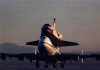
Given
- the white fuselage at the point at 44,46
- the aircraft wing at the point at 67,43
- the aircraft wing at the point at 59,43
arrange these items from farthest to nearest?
the aircraft wing at the point at 67,43, the aircraft wing at the point at 59,43, the white fuselage at the point at 44,46

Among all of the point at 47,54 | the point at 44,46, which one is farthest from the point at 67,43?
the point at 44,46

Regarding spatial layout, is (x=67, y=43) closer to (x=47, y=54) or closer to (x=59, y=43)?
(x=59, y=43)

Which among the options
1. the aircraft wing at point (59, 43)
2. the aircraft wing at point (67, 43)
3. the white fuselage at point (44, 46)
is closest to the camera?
the white fuselage at point (44, 46)

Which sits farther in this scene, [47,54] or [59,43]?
[59,43]

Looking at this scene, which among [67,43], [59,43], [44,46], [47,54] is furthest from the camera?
[67,43]

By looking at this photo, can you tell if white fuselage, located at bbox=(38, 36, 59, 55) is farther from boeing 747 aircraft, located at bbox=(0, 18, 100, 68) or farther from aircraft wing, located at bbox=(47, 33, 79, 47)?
aircraft wing, located at bbox=(47, 33, 79, 47)

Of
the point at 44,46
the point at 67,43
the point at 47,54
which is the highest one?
the point at 67,43

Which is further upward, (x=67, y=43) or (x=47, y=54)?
(x=67, y=43)

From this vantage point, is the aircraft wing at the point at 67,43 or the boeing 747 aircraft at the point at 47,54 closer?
the boeing 747 aircraft at the point at 47,54

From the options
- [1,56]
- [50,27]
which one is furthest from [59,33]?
[1,56]

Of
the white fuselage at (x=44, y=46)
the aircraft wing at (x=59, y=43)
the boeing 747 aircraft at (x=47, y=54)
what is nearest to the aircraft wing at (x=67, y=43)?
the aircraft wing at (x=59, y=43)

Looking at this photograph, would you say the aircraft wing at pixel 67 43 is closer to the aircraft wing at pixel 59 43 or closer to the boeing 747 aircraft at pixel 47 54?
the aircraft wing at pixel 59 43

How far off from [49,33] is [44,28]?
2.88 m

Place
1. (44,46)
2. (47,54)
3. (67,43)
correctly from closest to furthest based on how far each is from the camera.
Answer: (44,46) → (47,54) → (67,43)
